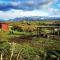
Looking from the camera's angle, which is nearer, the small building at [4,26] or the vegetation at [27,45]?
the vegetation at [27,45]

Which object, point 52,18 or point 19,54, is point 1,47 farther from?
point 52,18

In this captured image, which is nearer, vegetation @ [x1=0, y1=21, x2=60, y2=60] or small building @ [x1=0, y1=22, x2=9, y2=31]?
vegetation @ [x1=0, y1=21, x2=60, y2=60]

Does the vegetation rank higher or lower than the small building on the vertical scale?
lower

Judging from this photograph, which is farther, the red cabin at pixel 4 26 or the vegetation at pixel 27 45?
the red cabin at pixel 4 26

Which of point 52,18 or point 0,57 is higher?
point 52,18

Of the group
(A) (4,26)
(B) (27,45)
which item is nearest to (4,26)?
(A) (4,26)

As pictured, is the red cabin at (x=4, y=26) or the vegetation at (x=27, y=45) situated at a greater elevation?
the red cabin at (x=4, y=26)

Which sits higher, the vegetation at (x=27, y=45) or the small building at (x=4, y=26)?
the small building at (x=4, y=26)

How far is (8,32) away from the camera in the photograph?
2576mm

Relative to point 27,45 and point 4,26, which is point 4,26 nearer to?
point 4,26

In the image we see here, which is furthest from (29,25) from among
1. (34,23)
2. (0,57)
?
(0,57)

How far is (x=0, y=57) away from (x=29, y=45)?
513 millimetres

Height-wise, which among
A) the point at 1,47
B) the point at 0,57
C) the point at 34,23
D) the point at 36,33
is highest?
the point at 34,23

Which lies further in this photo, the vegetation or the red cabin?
the red cabin
